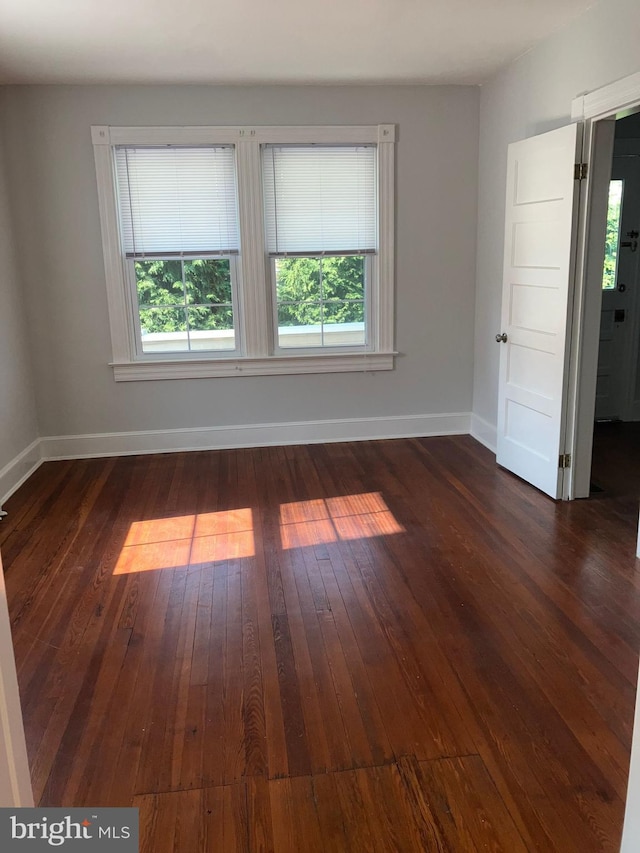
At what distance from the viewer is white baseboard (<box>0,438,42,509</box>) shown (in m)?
4.30

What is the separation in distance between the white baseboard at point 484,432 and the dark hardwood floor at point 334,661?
78 centimetres

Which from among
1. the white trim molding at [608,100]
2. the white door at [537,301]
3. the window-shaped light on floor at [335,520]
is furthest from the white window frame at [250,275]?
the white trim molding at [608,100]

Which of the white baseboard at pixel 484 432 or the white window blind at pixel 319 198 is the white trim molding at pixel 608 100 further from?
the white baseboard at pixel 484 432

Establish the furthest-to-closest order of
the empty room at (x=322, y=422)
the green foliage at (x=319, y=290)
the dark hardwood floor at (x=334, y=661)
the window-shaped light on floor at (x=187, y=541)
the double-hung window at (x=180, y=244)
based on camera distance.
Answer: the green foliage at (x=319, y=290)
the double-hung window at (x=180, y=244)
the window-shaped light on floor at (x=187, y=541)
the empty room at (x=322, y=422)
the dark hardwood floor at (x=334, y=661)

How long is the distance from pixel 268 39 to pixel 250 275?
5.40 feet

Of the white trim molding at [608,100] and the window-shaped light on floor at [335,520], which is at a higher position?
the white trim molding at [608,100]

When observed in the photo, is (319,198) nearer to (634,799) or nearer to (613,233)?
(613,233)

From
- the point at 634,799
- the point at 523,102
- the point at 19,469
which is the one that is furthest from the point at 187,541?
the point at 523,102

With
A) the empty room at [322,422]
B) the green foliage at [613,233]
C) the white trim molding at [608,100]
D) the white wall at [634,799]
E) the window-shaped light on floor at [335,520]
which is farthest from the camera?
the green foliage at [613,233]

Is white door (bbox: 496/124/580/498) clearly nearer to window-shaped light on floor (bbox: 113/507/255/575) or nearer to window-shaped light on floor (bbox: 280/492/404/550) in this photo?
window-shaped light on floor (bbox: 280/492/404/550)

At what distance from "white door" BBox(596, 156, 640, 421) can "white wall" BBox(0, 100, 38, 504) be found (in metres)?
4.66

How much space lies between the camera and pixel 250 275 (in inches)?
195

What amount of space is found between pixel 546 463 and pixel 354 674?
2.16 meters

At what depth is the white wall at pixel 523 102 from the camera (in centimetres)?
323
